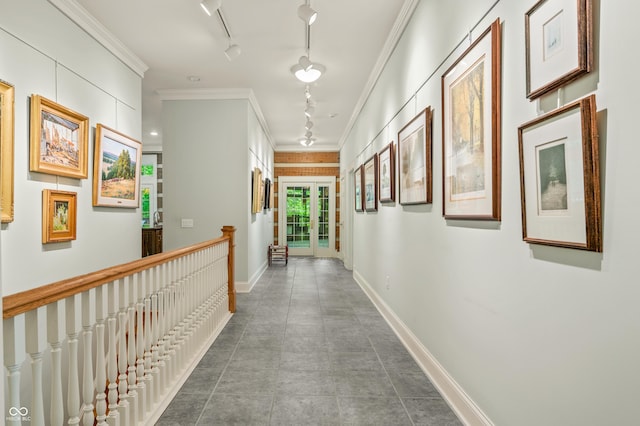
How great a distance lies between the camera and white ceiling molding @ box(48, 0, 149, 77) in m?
2.98

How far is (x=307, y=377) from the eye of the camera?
2.53 meters

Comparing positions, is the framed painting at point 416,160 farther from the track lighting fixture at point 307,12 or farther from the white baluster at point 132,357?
the white baluster at point 132,357

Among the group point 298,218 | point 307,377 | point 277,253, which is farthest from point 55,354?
point 298,218

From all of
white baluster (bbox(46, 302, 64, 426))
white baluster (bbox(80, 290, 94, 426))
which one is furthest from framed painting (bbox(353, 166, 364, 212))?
white baluster (bbox(46, 302, 64, 426))

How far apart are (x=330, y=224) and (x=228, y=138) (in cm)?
457

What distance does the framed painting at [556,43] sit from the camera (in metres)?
1.11

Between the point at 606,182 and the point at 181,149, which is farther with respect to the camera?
the point at 181,149

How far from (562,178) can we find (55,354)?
1.90 metres

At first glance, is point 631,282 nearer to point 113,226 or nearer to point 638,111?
point 638,111

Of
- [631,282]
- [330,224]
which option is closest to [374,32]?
[631,282]

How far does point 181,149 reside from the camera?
5.23m

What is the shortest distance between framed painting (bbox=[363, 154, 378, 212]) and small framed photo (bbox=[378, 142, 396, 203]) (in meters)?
0.19

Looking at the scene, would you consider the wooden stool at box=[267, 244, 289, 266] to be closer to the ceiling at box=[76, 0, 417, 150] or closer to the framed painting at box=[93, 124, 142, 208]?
the ceiling at box=[76, 0, 417, 150]

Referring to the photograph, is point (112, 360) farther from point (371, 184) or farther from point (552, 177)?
point (371, 184)
